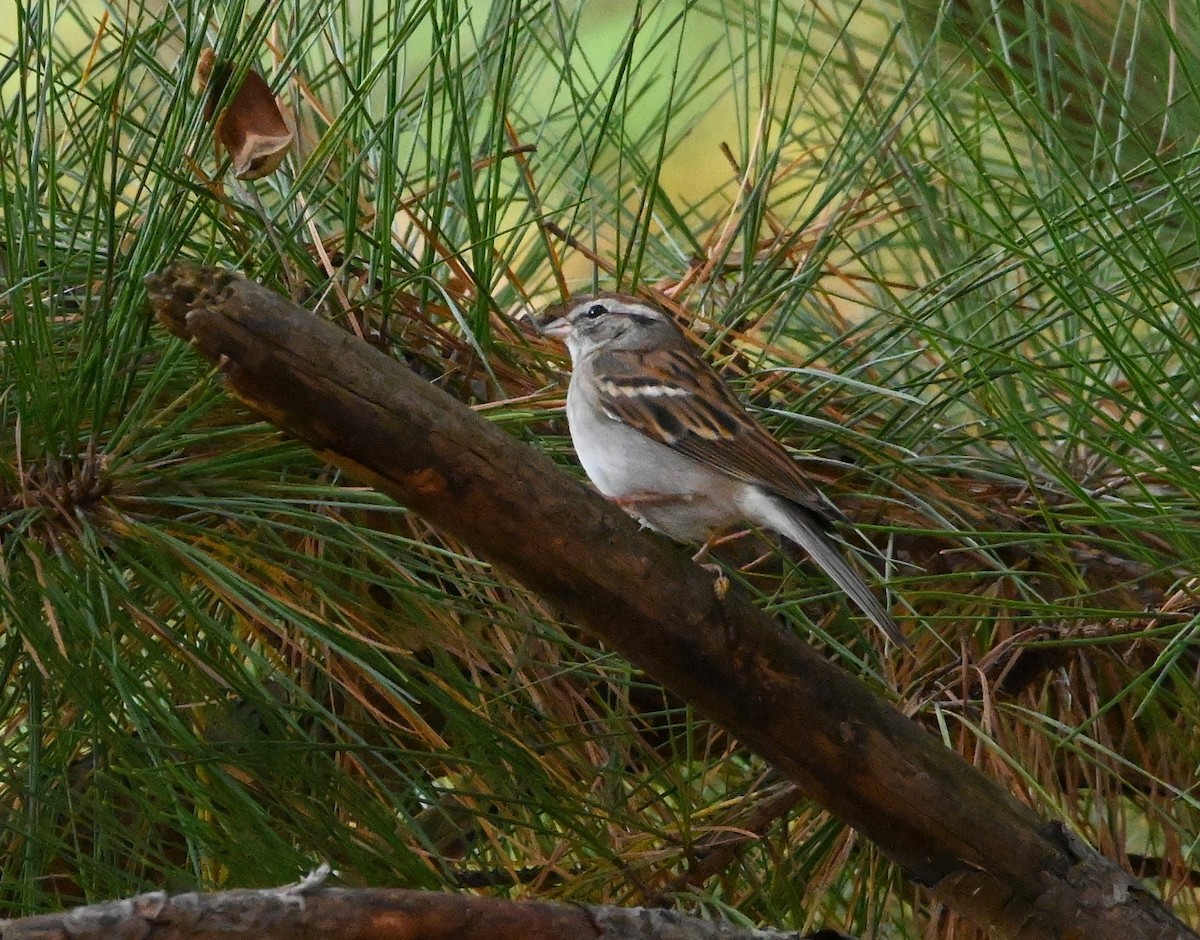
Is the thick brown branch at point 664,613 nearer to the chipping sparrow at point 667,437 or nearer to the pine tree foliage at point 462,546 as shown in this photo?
the pine tree foliage at point 462,546

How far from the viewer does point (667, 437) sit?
2.00 meters

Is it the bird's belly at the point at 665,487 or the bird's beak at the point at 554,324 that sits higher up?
the bird's beak at the point at 554,324

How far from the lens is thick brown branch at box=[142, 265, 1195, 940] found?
0.93 metres

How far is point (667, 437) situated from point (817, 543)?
382 mm

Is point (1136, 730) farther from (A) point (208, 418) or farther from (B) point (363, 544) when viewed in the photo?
(A) point (208, 418)

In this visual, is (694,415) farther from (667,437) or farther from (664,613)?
(664,613)

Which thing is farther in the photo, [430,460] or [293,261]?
[293,261]

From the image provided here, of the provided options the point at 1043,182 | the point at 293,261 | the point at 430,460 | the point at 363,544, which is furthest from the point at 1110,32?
the point at 430,460

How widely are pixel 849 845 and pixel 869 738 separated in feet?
1.19

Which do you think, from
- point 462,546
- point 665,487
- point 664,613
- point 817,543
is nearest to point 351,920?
point 664,613

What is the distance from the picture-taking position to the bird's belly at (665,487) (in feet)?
6.12

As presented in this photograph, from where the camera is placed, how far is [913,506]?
1644 mm

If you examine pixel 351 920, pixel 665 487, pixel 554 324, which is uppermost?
pixel 554 324

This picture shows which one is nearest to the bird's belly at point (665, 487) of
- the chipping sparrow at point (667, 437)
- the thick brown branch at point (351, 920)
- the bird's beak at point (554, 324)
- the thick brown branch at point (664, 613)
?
the chipping sparrow at point (667, 437)
